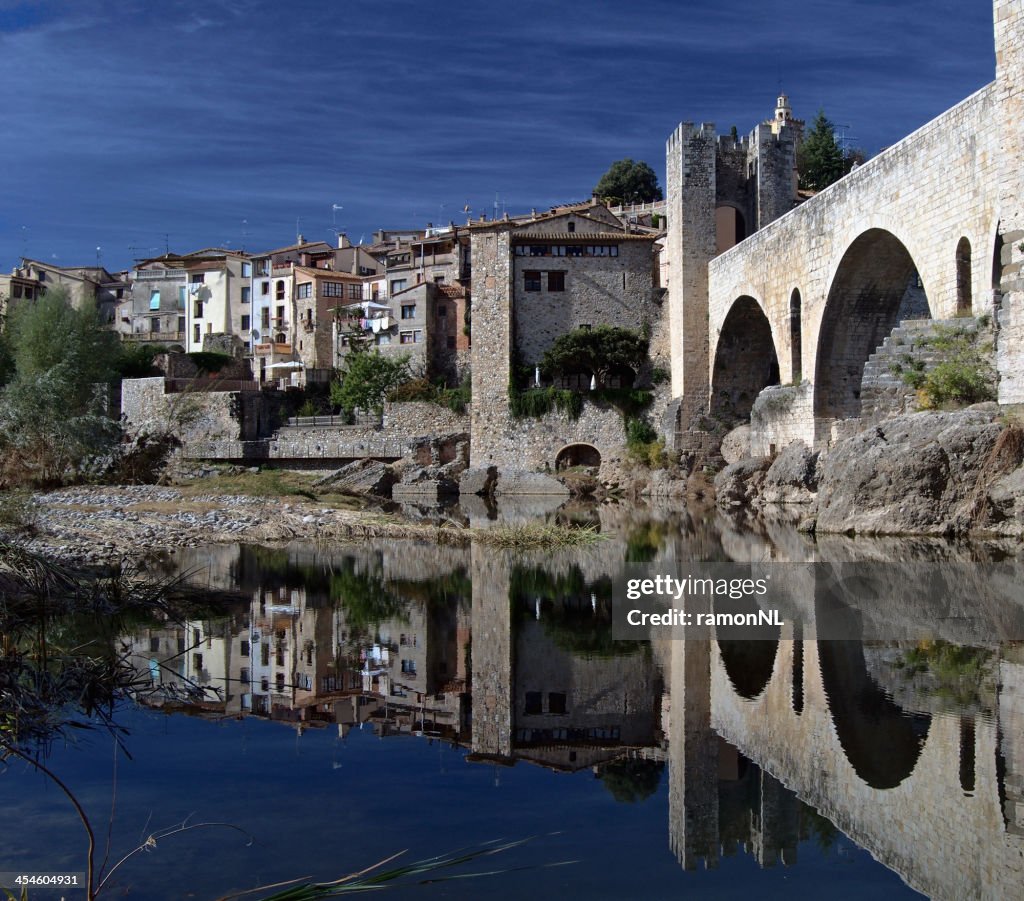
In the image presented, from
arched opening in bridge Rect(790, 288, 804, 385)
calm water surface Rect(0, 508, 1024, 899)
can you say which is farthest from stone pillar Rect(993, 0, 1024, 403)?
arched opening in bridge Rect(790, 288, 804, 385)

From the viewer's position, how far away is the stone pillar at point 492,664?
6543mm

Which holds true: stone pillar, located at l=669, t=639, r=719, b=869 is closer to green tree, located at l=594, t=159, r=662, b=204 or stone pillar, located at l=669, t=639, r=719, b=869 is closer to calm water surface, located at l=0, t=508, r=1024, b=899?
calm water surface, located at l=0, t=508, r=1024, b=899

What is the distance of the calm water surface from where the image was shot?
450 cm

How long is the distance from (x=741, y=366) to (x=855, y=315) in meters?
8.81

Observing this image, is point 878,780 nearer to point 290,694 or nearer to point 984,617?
point 290,694

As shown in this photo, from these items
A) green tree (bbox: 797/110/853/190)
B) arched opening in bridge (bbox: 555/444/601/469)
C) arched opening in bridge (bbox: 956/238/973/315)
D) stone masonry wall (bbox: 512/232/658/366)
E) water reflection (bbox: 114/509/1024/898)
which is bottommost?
water reflection (bbox: 114/509/1024/898)

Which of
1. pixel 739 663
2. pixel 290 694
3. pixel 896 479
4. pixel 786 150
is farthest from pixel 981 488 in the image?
pixel 786 150

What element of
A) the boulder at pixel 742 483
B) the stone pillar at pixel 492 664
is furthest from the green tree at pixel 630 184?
the stone pillar at pixel 492 664

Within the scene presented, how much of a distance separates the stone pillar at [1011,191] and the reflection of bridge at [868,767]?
9481 millimetres

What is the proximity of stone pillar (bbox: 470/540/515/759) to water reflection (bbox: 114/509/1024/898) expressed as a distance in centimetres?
2

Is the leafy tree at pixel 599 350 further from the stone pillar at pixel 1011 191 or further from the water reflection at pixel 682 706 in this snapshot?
the water reflection at pixel 682 706

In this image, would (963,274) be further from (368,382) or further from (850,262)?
(368,382)

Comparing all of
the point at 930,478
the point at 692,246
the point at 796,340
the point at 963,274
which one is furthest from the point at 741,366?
the point at 930,478

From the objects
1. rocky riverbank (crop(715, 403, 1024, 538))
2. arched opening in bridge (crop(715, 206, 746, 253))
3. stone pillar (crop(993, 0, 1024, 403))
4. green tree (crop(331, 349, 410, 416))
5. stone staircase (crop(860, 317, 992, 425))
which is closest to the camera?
rocky riverbank (crop(715, 403, 1024, 538))
